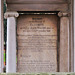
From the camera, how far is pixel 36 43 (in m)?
11.3

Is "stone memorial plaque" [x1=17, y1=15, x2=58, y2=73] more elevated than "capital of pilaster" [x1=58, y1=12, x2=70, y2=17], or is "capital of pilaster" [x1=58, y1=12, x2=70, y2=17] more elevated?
"capital of pilaster" [x1=58, y1=12, x2=70, y2=17]

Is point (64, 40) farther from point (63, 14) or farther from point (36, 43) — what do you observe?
point (36, 43)

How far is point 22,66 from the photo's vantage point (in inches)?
446

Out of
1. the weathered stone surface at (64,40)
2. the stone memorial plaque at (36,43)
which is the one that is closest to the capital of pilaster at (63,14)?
the weathered stone surface at (64,40)

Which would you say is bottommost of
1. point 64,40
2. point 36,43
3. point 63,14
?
point 36,43

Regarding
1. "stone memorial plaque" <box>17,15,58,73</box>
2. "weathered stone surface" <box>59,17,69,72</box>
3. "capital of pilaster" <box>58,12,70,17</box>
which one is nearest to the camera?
"capital of pilaster" <box>58,12,70,17</box>

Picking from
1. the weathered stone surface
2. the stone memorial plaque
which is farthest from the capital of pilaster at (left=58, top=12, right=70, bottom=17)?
the stone memorial plaque

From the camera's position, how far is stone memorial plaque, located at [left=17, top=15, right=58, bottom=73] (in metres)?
11.3

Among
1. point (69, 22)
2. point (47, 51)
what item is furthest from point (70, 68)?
point (69, 22)

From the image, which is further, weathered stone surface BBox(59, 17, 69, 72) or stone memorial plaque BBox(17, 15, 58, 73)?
stone memorial plaque BBox(17, 15, 58, 73)

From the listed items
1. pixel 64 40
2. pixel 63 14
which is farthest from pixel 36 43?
pixel 63 14

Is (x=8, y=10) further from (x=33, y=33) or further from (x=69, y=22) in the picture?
(x=69, y=22)

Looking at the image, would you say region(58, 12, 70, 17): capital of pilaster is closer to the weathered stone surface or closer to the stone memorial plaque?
the weathered stone surface

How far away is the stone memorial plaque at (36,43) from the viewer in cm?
1128
